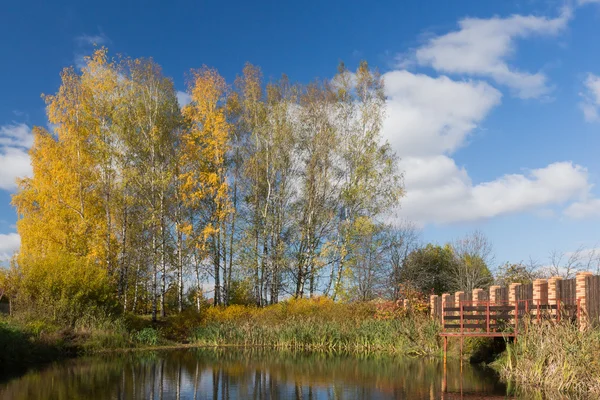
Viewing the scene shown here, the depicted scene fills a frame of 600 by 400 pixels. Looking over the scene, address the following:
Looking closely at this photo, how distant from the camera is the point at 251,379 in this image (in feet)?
49.5

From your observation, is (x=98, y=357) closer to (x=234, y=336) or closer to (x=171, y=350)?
(x=171, y=350)

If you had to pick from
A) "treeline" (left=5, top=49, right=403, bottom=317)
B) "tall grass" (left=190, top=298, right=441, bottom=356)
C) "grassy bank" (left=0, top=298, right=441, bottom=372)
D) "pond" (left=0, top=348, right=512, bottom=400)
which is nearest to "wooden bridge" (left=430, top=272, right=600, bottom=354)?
"pond" (left=0, top=348, right=512, bottom=400)

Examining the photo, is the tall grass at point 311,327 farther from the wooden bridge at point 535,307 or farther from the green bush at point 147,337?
the wooden bridge at point 535,307

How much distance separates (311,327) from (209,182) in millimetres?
9029

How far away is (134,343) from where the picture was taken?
79.2ft

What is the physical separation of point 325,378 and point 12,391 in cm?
755

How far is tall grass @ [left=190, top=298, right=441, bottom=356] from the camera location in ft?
77.9

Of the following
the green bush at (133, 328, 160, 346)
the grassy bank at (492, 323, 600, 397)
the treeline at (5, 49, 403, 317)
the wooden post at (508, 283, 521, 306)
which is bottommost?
the green bush at (133, 328, 160, 346)

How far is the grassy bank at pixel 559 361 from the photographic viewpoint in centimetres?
1249

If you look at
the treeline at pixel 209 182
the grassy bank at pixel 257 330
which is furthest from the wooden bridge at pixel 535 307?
the treeline at pixel 209 182

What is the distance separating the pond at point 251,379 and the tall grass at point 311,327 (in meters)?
2.75

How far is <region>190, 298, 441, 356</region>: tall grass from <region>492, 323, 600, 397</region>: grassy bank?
8313 mm

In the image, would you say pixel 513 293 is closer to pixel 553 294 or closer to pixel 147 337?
pixel 553 294

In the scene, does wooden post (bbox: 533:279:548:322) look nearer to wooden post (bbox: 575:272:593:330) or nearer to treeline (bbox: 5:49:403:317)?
wooden post (bbox: 575:272:593:330)
